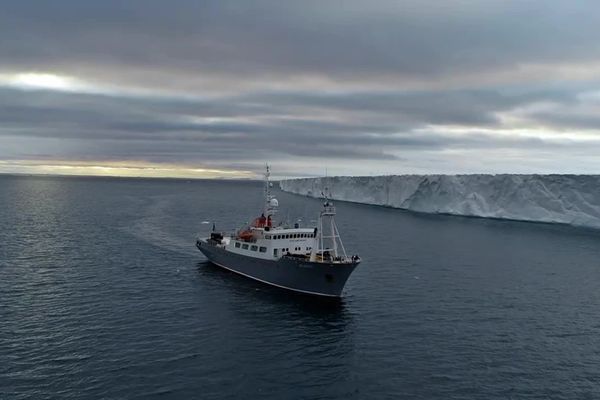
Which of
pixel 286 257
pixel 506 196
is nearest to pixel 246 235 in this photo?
pixel 286 257

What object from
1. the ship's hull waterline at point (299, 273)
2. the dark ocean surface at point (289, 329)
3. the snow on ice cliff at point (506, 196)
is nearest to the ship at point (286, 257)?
the ship's hull waterline at point (299, 273)

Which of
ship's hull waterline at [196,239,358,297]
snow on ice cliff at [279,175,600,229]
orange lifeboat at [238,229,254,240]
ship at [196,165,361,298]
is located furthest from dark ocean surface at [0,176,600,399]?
snow on ice cliff at [279,175,600,229]

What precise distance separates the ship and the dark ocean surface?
1876mm

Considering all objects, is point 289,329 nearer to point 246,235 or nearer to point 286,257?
point 286,257

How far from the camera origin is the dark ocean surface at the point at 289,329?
27562 mm

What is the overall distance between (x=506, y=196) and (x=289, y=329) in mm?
105845

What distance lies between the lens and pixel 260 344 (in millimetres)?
33719

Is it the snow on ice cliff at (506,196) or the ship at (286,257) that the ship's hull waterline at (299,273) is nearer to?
the ship at (286,257)

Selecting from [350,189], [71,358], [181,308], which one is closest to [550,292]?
[181,308]

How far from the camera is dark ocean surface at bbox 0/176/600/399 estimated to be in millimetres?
27562

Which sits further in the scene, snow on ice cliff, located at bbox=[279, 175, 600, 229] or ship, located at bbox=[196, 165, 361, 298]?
snow on ice cliff, located at bbox=[279, 175, 600, 229]

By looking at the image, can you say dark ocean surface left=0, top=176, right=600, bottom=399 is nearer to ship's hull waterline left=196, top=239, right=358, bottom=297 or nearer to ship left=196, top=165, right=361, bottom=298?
ship's hull waterline left=196, top=239, right=358, bottom=297

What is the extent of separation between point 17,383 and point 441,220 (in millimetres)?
111601

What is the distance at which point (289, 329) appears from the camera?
122 ft
